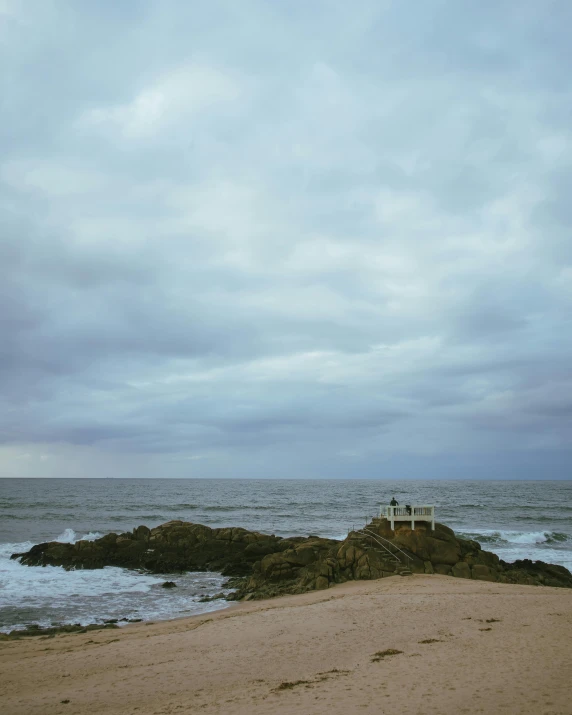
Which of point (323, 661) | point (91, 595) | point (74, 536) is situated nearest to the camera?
point (323, 661)

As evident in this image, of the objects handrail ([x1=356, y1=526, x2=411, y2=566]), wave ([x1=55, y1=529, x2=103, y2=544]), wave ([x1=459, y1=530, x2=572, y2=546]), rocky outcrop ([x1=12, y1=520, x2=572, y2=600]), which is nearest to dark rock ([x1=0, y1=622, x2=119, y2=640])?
rocky outcrop ([x1=12, y1=520, x2=572, y2=600])

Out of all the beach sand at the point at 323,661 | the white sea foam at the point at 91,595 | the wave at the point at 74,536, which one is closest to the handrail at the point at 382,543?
the beach sand at the point at 323,661

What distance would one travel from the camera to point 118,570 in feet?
98.0

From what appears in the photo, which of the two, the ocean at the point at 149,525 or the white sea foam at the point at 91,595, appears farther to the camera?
the ocean at the point at 149,525

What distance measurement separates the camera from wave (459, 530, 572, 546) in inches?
1644

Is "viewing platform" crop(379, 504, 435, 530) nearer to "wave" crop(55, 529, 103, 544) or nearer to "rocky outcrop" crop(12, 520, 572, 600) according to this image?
"rocky outcrop" crop(12, 520, 572, 600)

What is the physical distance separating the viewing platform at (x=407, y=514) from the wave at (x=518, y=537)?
1591cm

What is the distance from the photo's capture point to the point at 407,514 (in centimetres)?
2808

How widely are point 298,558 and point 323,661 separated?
581 inches

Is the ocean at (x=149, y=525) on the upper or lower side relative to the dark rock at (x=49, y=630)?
lower

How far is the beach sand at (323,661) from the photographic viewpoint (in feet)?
30.3

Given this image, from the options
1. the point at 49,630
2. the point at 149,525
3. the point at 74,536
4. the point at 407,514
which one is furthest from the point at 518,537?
the point at 49,630

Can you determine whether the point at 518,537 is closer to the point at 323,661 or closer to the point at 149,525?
the point at 149,525

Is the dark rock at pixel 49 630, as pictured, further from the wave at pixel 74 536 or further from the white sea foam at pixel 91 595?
the wave at pixel 74 536
